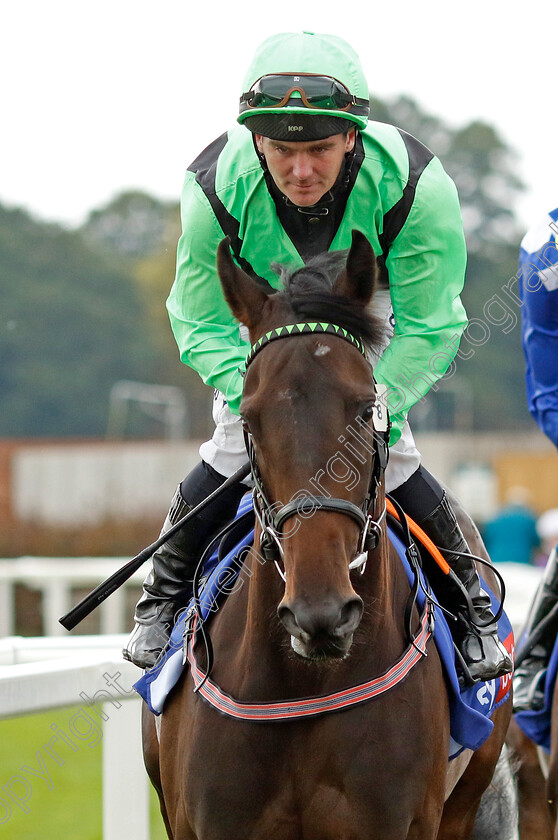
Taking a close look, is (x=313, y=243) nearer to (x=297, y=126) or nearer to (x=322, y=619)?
(x=297, y=126)

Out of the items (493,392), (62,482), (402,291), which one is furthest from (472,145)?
(402,291)

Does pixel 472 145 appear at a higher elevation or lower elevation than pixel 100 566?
higher

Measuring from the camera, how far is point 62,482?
75.2ft

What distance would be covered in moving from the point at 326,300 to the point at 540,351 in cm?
218

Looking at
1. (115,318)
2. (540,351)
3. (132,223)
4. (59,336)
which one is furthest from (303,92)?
(132,223)

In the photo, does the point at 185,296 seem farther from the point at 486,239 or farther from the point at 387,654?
the point at 486,239

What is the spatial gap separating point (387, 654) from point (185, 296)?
1367 millimetres

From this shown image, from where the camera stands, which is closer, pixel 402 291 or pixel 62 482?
pixel 402 291

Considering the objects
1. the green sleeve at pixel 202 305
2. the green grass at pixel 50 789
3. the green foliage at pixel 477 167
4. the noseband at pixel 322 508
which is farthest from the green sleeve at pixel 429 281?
the green foliage at pixel 477 167

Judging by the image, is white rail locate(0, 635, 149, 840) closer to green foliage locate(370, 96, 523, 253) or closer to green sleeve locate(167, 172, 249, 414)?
green sleeve locate(167, 172, 249, 414)

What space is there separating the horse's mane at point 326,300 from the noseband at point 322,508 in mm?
47

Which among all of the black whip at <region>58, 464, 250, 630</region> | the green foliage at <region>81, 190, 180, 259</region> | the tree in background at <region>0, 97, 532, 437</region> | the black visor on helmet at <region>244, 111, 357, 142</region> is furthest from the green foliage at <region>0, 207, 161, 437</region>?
the black visor on helmet at <region>244, 111, 357, 142</region>

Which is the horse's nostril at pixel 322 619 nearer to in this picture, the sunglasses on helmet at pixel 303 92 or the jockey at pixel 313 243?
the jockey at pixel 313 243

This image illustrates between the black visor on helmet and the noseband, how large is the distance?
0.74 m
